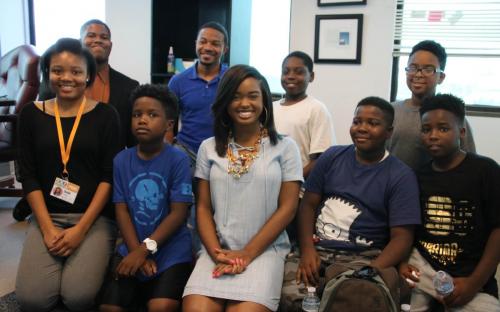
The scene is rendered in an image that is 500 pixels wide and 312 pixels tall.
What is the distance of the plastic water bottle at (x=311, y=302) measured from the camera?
1.52 meters

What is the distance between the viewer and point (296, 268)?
1728 millimetres

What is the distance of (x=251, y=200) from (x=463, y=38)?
232cm

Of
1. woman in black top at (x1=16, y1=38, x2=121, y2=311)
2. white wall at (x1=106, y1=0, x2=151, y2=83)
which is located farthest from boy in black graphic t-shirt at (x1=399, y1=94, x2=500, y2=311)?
white wall at (x1=106, y1=0, x2=151, y2=83)

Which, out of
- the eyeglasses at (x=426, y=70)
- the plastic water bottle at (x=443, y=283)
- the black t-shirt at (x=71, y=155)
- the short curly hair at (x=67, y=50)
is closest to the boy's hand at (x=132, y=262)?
the black t-shirt at (x=71, y=155)

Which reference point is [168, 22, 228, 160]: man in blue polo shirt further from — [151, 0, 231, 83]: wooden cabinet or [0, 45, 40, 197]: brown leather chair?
[0, 45, 40, 197]: brown leather chair

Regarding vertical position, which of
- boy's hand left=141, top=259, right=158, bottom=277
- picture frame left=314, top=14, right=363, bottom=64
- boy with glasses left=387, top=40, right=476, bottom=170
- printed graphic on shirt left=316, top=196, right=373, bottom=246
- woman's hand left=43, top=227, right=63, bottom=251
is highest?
picture frame left=314, top=14, right=363, bottom=64

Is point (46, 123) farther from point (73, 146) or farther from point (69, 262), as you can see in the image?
point (69, 262)

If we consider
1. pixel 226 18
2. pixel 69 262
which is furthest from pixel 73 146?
pixel 226 18

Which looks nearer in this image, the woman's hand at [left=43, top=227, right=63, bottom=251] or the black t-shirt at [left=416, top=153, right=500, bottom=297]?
the black t-shirt at [left=416, top=153, right=500, bottom=297]

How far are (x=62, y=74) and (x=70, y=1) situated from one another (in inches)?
136

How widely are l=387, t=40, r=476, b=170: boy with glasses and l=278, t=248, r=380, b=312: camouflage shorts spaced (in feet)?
1.87

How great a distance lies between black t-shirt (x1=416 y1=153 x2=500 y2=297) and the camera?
1.62 meters

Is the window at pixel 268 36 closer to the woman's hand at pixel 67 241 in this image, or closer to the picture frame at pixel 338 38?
the picture frame at pixel 338 38

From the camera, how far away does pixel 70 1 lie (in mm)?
4812
